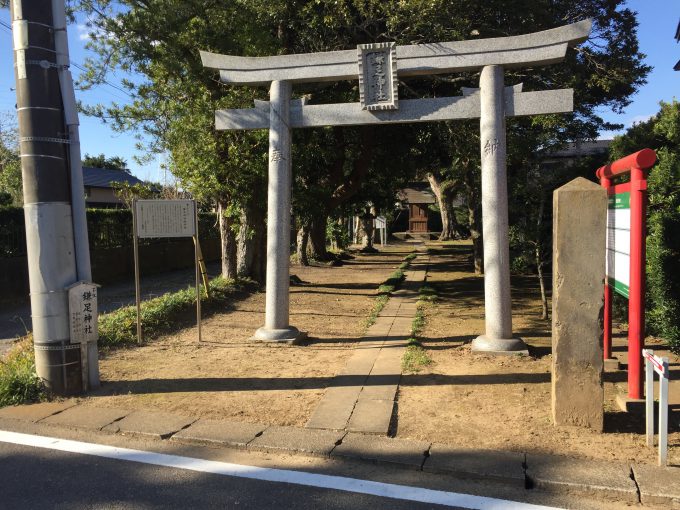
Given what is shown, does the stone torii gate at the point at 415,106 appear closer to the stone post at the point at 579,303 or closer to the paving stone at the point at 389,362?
the paving stone at the point at 389,362

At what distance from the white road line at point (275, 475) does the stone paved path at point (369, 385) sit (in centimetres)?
83

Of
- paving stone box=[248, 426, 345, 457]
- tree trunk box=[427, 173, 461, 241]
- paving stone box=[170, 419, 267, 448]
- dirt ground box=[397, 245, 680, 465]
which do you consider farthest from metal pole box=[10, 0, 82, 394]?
tree trunk box=[427, 173, 461, 241]

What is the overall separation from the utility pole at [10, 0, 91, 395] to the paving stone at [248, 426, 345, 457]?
8.31 feet

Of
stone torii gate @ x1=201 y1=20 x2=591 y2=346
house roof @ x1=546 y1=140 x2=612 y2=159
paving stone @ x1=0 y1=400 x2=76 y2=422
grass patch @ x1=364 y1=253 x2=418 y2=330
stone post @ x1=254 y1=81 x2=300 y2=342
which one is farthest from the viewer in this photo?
house roof @ x1=546 y1=140 x2=612 y2=159

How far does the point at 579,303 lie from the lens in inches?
182

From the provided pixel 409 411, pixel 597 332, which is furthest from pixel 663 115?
pixel 409 411

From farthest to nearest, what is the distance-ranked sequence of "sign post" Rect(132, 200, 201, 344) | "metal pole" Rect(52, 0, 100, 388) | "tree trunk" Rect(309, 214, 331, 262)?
"tree trunk" Rect(309, 214, 331, 262) → "sign post" Rect(132, 200, 201, 344) → "metal pole" Rect(52, 0, 100, 388)

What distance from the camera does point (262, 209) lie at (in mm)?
12750

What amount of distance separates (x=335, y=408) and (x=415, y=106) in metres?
4.39

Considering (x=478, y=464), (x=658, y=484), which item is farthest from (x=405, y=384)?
(x=658, y=484)

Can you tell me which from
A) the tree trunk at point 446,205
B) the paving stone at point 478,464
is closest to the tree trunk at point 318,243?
the tree trunk at point 446,205

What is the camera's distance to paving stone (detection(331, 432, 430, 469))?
13.7ft

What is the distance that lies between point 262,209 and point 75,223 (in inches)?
274

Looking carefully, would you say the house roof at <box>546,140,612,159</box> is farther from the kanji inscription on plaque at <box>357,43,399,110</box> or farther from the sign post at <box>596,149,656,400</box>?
the sign post at <box>596,149,656,400</box>
